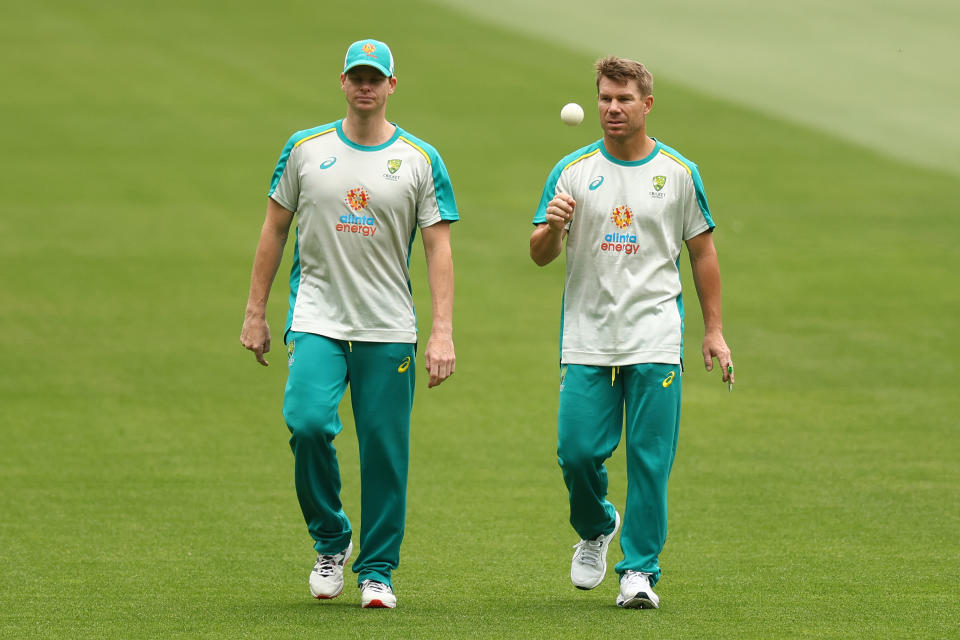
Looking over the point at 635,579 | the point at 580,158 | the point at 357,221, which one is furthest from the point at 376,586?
the point at 580,158

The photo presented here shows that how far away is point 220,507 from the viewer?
28.9 feet

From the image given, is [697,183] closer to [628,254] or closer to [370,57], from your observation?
[628,254]

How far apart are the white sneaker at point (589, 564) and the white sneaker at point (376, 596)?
85 centimetres

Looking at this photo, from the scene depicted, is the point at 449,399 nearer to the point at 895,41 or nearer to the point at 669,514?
the point at 669,514

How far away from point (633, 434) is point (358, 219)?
5.01 feet

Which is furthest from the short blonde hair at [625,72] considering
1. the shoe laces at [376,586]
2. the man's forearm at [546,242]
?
the shoe laces at [376,586]

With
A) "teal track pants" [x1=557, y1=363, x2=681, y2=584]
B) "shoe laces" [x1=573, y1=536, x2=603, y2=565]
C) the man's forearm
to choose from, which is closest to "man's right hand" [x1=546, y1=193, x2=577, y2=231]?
the man's forearm

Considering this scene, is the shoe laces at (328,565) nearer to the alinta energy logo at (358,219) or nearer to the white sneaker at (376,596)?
the white sneaker at (376,596)

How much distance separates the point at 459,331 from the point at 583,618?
8.85 m

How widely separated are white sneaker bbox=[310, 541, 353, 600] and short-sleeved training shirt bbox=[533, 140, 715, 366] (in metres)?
1.36

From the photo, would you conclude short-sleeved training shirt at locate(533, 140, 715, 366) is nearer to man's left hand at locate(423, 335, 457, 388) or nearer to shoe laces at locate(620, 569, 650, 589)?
man's left hand at locate(423, 335, 457, 388)

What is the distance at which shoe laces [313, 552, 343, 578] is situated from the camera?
651 centimetres

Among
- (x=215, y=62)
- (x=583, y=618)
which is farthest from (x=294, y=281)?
(x=215, y=62)

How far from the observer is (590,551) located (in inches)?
265
